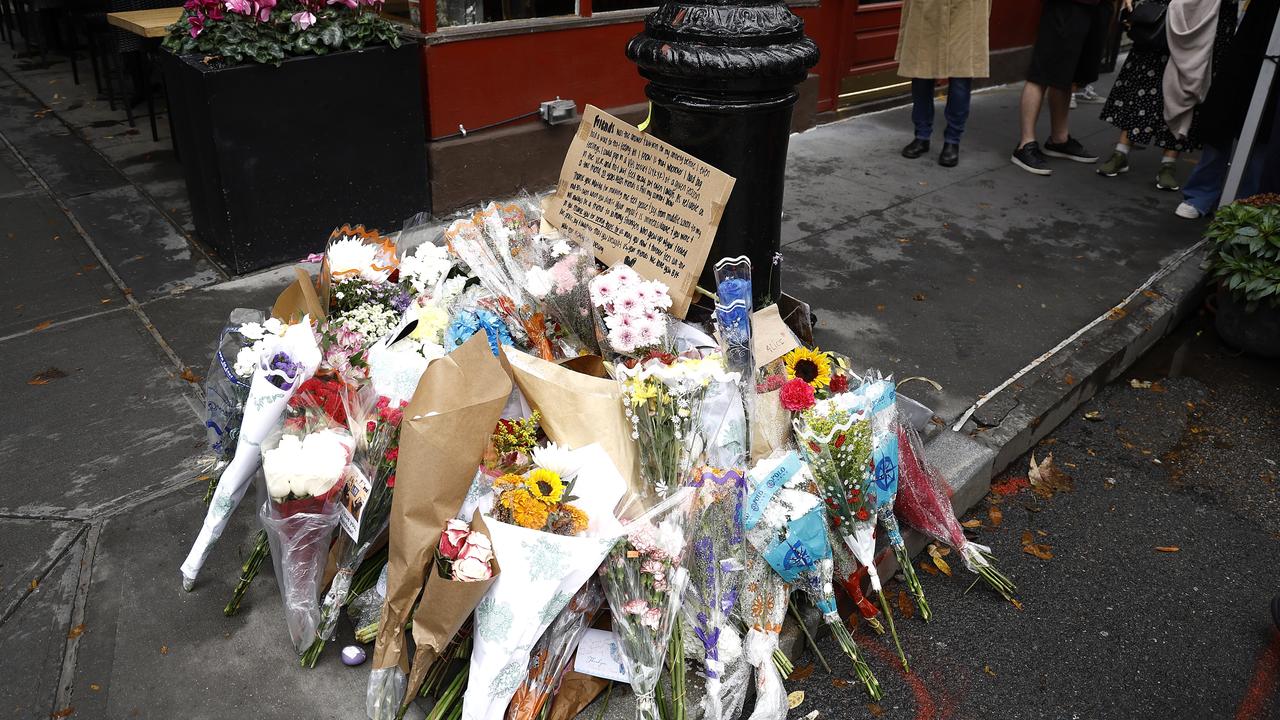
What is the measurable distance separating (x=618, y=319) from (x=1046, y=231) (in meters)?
4.34

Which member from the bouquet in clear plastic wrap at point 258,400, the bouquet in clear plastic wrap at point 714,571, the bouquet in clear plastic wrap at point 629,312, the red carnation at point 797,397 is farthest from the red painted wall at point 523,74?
the bouquet in clear plastic wrap at point 714,571

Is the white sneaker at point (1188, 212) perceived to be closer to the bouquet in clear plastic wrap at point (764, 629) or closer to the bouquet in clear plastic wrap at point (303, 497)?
the bouquet in clear plastic wrap at point (764, 629)

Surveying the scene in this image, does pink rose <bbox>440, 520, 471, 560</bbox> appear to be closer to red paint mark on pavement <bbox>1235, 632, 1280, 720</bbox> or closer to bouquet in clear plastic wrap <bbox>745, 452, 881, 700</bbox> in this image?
bouquet in clear plastic wrap <bbox>745, 452, 881, 700</bbox>

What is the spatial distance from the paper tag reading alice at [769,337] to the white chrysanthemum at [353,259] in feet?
4.53

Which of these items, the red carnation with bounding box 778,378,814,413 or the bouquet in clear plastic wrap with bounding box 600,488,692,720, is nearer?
the bouquet in clear plastic wrap with bounding box 600,488,692,720

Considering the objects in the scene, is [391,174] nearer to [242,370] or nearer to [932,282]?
[242,370]

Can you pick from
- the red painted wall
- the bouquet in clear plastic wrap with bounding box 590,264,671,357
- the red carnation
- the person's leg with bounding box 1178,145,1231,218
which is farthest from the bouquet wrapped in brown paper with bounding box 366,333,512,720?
the person's leg with bounding box 1178,145,1231,218

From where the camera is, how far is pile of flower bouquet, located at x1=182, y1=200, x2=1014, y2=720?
236 cm

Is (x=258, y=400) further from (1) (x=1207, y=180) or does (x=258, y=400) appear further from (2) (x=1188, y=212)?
(1) (x=1207, y=180)

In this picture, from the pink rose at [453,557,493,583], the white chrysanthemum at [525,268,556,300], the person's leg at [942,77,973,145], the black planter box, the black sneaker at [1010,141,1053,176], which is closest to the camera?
the pink rose at [453,557,493,583]

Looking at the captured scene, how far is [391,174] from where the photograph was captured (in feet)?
17.6

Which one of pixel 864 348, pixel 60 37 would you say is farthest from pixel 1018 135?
pixel 60 37

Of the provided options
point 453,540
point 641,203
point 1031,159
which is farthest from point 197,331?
point 1031,159

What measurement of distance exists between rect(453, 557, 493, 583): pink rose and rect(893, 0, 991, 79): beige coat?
19.9 feet
